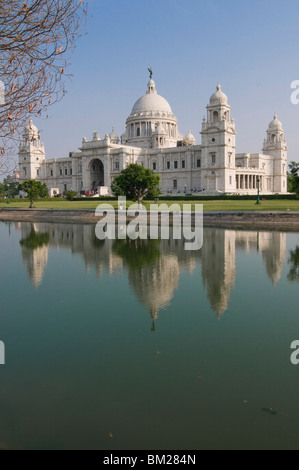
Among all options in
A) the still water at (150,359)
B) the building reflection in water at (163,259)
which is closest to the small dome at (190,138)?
the building reflection in water at (163,259)

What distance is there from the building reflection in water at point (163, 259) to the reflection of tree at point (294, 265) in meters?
0.37

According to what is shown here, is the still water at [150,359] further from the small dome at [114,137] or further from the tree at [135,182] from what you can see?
the small dome at [114,137]

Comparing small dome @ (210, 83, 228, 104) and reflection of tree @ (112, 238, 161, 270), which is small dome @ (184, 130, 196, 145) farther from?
reflection of tree @ (112, 238, 161, 270)

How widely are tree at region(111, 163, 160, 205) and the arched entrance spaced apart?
131ft

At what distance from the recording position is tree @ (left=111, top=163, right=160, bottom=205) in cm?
4043

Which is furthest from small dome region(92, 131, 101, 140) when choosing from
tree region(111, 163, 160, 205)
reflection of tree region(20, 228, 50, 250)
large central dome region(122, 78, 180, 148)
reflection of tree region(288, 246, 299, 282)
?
reflection of tree region(288, 246, 299, 282)

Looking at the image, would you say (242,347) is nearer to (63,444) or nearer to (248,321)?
(248,321)

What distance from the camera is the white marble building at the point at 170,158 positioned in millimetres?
66250

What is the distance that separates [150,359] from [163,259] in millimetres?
10261

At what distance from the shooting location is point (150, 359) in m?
7.58

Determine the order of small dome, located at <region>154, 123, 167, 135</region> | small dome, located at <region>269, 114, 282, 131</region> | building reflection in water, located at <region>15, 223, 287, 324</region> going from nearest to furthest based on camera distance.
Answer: building reflection in water, located at <region>15, 223, 287, 324</region> → small dome, located at <region>269, 114, 282, 131</region> → small dome, located at <region>154, 123, 167, 135</region>
